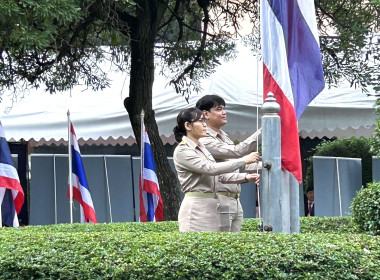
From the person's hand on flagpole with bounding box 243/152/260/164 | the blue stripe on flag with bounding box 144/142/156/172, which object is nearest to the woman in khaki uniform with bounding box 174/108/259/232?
the person's hand on flagpole with bounding box 243/152/260/164

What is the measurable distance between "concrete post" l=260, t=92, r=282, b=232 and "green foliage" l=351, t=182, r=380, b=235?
3.76ft

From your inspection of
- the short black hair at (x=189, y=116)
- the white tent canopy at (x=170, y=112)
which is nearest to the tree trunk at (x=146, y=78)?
the white tent canopy at (x=170, y=112)

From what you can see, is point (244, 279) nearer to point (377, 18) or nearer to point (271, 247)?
point (271, 247)

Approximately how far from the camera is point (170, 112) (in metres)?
13.8


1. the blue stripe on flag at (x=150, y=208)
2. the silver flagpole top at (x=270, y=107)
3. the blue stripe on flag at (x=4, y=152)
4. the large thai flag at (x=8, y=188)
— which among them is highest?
the silver flagpole top at (x=270, y=107)

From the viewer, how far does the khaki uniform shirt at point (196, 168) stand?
245 inches

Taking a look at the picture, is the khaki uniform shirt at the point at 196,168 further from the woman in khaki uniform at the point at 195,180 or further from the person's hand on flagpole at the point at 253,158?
the person's hand on flagpole at the point at 253,158

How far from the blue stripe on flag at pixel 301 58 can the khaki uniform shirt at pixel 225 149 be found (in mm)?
516

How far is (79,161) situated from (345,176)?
4.08 m

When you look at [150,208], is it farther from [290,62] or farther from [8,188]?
[290,62]

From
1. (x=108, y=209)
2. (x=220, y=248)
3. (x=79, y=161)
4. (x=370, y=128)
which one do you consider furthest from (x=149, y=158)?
(x=220, y=248)

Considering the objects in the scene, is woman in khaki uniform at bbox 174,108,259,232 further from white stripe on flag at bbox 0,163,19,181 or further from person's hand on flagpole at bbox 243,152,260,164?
white stripe on flag at bbox 0,163,19,181

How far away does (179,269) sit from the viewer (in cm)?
474

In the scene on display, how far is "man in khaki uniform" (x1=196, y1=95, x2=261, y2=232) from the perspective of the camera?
652 centimetres
